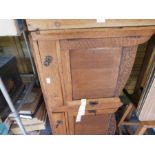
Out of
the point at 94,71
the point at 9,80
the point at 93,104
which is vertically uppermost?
the point at 94,71

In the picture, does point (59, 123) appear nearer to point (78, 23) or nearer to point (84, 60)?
point (84, 60)

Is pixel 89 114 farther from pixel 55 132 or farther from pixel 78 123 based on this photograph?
pixel 55 132

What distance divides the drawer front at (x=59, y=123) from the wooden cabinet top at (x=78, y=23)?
574 millimetres

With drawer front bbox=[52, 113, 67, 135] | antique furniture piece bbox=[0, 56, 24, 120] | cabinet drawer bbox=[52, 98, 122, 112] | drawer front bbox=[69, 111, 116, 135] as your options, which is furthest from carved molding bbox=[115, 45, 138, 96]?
antique furniture piece bbox=[0, 56, 24, 120]

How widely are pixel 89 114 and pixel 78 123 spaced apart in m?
0.13

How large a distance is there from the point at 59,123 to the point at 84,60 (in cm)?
53

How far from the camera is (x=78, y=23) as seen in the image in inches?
21.7

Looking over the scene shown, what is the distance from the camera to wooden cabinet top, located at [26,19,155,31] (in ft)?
1.77

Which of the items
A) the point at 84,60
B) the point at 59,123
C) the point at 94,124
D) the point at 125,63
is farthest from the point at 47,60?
the point at 94,124

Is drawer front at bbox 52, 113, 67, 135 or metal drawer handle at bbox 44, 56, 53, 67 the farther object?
drawer front at bbox 52, 113, 67, 135

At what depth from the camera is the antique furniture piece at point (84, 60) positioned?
569mm

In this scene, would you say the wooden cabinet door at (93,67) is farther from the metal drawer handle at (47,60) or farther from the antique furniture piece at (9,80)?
the antique furniture piece at (9,80)

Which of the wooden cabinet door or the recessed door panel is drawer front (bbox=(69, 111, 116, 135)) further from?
the recessed door panel
